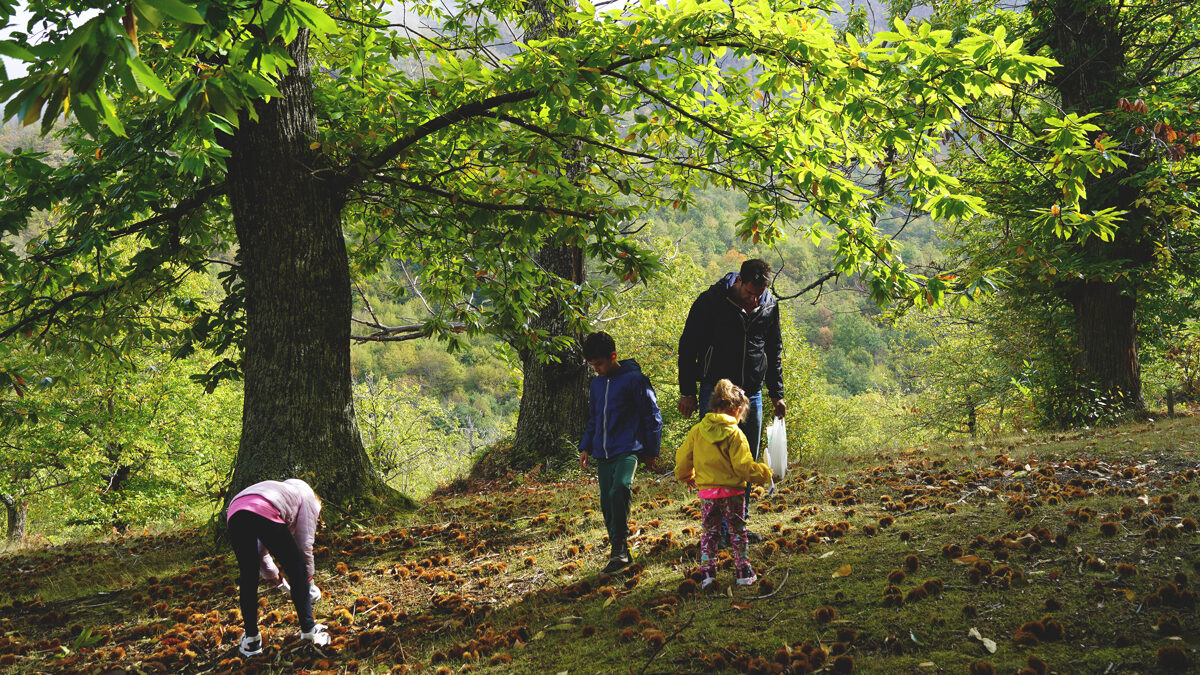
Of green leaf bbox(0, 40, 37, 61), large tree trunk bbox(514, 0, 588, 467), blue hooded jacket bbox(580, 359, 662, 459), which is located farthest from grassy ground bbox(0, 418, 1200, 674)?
large tree trunk bbox(514, 0, 588, 467)

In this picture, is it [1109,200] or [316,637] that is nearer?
[316,637]

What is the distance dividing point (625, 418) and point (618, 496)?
534 millimetres

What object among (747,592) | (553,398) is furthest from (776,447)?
(553,398)

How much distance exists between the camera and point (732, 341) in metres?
4.67

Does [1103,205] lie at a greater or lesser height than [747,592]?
greater

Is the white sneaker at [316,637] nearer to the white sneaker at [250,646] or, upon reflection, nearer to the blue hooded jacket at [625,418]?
the white sneaker at [250,646]

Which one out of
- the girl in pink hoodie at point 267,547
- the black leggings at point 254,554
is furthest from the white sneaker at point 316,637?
the black leggings at point 254,554

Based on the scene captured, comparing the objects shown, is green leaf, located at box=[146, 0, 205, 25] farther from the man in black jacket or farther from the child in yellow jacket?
the man in black jacket

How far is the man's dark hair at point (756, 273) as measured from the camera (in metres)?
4.54

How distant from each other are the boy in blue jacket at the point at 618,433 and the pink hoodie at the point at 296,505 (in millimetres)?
1736

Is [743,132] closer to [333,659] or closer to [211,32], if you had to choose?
[211,32]

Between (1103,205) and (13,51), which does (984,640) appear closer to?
(13,51)

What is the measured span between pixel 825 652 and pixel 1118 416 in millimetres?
11211

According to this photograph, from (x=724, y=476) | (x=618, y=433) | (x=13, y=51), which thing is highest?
(x=13, y=51)
